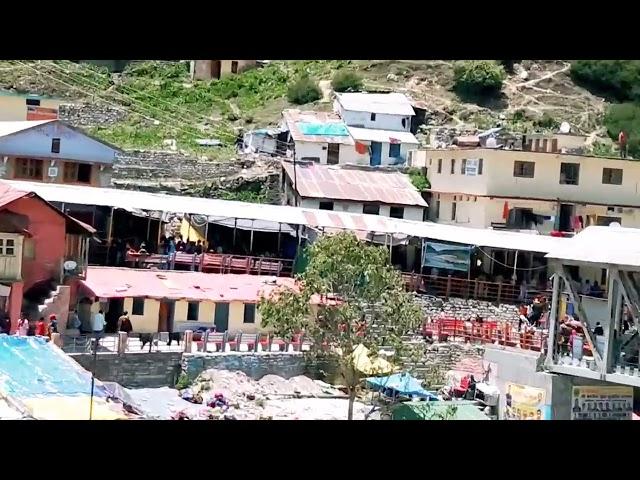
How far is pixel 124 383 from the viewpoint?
7.70m

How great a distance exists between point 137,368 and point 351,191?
170 inches

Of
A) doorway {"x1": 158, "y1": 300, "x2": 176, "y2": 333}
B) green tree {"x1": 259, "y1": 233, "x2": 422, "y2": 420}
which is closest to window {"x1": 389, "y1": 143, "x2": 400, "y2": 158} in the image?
doorway {"x1": 158, "y1": 300, "x2": 176, "y2": 333}

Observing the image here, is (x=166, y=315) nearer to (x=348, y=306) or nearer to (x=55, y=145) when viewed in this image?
(x=348, y=306)

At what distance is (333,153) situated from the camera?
533 inches

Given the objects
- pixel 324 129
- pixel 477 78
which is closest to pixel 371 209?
pixel 324 129

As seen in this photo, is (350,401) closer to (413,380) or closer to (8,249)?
(413,380)

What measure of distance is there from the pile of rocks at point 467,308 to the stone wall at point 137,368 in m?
2.68

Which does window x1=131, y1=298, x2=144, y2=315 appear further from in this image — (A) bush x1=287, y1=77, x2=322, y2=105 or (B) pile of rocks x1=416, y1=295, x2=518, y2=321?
(A) bush x1=287, y1=77, x2=322, y2=105

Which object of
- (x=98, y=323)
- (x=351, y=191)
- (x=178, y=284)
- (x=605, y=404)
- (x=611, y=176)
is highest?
(x=611, y=176)

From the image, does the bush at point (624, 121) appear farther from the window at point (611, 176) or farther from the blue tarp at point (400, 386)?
the blue tarp at point (400, 386)

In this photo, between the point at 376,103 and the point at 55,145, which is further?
the point at 376,103

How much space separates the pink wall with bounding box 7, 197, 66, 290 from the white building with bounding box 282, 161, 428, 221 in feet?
12.1
